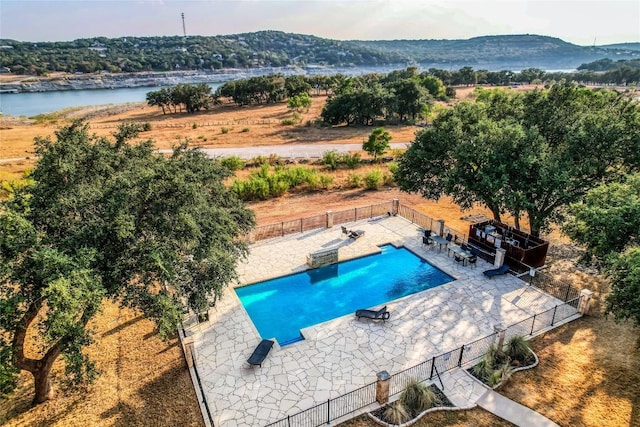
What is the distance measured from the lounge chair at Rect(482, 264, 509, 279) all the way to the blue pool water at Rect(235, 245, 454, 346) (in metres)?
1.67

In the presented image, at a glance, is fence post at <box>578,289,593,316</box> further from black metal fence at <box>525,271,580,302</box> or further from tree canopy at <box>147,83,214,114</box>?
tree canopy at <box>147,83,214,114</box>

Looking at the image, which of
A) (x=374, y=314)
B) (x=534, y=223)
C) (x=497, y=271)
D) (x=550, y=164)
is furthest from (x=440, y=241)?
(x=374, y=314)

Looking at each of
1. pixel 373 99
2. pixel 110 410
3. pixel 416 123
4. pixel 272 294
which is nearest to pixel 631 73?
pixel 416 123

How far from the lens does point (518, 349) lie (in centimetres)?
1341

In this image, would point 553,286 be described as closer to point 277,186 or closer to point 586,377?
point 586,377

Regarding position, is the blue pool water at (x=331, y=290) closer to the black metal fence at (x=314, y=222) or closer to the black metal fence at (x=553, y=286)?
the black metal fence at (x=553, y=286)

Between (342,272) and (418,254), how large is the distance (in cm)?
433

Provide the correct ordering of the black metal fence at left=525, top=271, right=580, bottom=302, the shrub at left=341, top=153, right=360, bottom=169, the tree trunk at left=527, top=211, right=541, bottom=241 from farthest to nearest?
the shrub at left=341, top=153, right=360, bottom=169, the tree trunk at left=527, top=211, right=541, bottom=241, the black metal fence at left=525, top=271, right=580, bottom=302

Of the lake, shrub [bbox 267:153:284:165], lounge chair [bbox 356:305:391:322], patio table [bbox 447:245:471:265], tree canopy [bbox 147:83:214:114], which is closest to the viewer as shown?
lounge chair [bbox 356:305:391:322]

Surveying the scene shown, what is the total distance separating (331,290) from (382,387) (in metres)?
7.32

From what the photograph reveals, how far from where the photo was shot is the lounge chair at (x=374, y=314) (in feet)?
50.7

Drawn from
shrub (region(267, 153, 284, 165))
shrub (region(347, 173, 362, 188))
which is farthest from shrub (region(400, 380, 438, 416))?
shrub (region(267, 153, 284, 165))

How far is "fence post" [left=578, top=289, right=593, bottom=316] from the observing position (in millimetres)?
15492

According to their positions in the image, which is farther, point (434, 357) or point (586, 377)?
point (586, 377)
